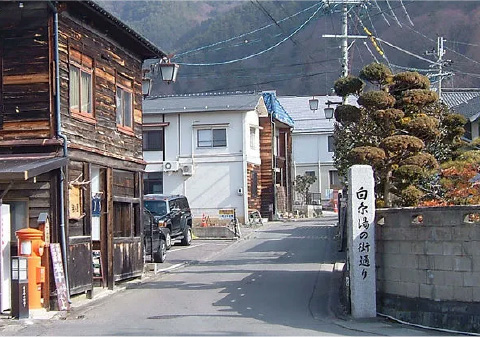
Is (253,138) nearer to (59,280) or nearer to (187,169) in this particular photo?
(187,169)

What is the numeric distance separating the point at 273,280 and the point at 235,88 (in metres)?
54.8

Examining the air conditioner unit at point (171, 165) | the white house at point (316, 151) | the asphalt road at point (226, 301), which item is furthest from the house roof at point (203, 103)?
the white house at point (316, 151)

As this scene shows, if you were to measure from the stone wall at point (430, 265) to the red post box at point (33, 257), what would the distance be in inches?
249

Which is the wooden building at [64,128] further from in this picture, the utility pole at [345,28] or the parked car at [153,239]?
the utility pole at [345,28]

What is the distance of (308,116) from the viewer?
2591 inches

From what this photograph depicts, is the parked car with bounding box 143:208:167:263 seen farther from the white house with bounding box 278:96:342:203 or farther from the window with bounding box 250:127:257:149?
the white house with bounding box 278:96:342:203

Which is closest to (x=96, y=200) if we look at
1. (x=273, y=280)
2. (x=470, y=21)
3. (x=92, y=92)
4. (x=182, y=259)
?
(x=92, y=92)

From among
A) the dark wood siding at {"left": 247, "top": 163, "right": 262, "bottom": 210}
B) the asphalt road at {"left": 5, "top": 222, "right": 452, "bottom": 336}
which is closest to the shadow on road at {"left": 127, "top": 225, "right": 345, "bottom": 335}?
the asphalt road at {"left": 5, "top": 222, "right": 452, "bottom": 336}

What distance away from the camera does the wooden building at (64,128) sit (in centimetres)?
1415

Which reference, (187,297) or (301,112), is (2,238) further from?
(301,112)

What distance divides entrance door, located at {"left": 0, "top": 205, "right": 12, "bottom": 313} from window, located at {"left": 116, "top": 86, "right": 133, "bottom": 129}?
5167 millimetres

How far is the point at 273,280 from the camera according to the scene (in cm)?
1853

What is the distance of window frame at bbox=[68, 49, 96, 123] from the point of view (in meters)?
15.2

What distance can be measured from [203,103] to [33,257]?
28683 mm
